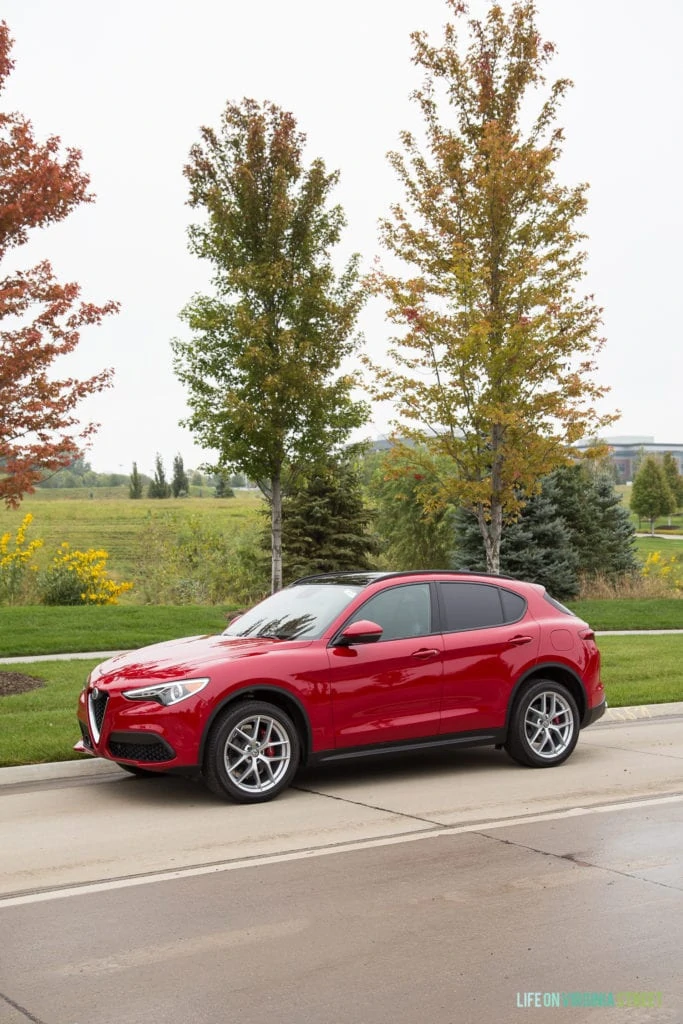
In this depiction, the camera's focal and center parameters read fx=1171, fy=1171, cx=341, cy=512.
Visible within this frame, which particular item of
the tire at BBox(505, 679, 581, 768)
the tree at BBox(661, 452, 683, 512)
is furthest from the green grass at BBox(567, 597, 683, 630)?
the tree at BBox(661, 452, 683, 512)

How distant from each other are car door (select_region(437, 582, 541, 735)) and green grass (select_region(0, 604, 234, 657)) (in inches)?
317

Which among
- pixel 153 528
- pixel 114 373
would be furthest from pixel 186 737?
pixel 153 528

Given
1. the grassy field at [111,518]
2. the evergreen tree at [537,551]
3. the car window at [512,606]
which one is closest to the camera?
the car window at [512,606]

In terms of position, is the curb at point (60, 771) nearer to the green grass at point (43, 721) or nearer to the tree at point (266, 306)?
the green grass at point (43, 721)

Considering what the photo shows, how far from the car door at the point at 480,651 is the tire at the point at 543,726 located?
172mm

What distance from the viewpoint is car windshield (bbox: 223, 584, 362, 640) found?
348 inches

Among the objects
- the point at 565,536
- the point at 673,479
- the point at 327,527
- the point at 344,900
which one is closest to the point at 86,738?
the point at 344,900

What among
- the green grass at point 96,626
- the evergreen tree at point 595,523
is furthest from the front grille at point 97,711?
the evergreen tree at point 595,523

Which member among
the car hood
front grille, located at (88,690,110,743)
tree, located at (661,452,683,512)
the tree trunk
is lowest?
front grille, located at (88,690,110,743)

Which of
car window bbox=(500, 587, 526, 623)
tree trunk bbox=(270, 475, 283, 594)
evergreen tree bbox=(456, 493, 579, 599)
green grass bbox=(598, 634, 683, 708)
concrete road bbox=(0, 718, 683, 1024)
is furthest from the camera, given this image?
evergreen tree bbox=(456, 493, 579, 599)

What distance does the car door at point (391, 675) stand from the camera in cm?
849

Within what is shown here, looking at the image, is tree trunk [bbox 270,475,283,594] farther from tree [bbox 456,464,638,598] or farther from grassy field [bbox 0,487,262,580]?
grassy field [bbox 0,487,262,580]

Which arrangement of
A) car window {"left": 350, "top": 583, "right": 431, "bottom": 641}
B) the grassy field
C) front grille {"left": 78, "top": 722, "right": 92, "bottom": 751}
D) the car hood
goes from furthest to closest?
1. the grassy field
2. car window {"left": 350, "top": 583, "right": 431, "bottom": 641}
3. front grille {"left": 78, "top": 722, "right": 92, "bottom": 751}
4. the car hood

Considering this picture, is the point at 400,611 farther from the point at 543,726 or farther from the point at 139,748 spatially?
the point at 139,748
